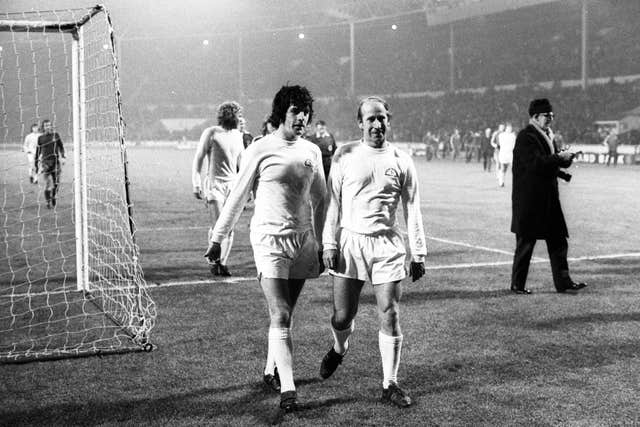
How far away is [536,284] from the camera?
897cm

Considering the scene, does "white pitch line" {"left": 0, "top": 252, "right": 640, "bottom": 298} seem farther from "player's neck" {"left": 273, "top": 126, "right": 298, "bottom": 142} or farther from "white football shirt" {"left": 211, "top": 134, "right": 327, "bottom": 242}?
"player's neck" {"left": 273, "top": 126, "right": 298, "bottom": 142}

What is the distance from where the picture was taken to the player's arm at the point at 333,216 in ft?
16.1

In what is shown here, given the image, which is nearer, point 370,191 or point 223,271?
point 370,191

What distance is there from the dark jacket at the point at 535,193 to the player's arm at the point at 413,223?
12.1 ft

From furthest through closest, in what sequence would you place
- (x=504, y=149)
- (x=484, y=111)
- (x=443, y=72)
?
(x=443, y=72) → (x=484, y=111) → (x=504, y=149)

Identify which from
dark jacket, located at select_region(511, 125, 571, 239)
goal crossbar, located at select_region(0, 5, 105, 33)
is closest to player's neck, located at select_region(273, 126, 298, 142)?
Result: goal crossbar, located at select_region(0, 5, 105, 33)

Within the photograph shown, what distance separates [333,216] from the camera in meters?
5.00

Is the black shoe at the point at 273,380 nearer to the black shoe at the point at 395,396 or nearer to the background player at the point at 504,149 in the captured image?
the black shoe at the point at 395,396

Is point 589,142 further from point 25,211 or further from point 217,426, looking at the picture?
point 217,426

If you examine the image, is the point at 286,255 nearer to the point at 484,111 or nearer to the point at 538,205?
the point at 538,205

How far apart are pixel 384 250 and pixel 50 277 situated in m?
6.00

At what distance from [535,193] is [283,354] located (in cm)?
457

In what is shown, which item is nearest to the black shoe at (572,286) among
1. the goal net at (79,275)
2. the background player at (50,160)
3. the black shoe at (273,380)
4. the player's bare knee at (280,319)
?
the goal net at (79,275)

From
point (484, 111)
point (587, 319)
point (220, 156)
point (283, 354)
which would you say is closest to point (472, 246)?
point (220, 156)
